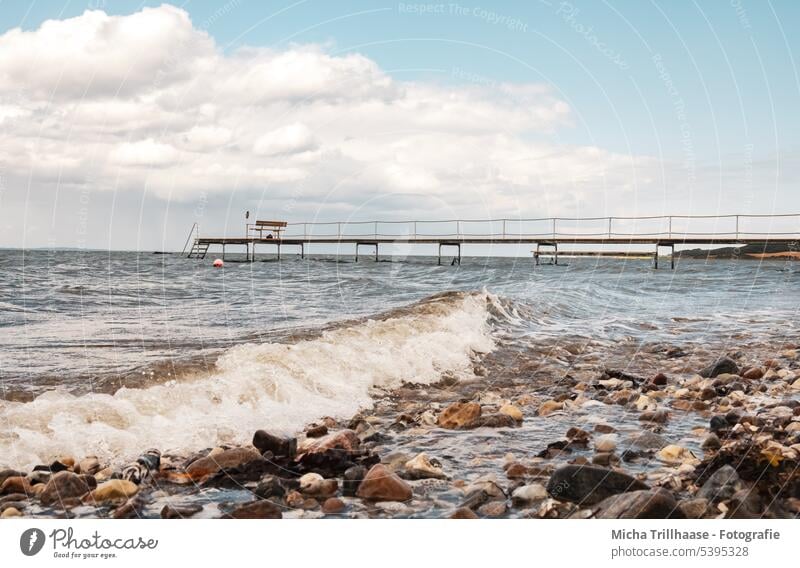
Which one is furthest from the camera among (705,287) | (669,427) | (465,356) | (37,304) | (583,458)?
(705,287)

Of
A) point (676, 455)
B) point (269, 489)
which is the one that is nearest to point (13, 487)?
point (269, 489)

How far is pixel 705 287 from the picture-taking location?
100ft

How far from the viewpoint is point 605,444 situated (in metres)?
5.83

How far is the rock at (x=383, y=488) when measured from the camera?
15.2 ft

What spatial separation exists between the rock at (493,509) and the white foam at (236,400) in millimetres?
2559

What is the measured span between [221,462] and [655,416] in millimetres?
4541

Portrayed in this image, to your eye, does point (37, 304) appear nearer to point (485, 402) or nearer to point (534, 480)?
point (485, 402)

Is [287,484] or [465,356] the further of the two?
[465,356]

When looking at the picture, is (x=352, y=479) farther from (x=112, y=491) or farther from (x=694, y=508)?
(x=694, y=508)

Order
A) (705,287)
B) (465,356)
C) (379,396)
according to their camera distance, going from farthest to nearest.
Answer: (705,287), (465,356), (379,396)

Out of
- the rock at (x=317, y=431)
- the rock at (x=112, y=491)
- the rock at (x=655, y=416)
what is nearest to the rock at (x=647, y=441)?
the rock at (x=655, y=416)

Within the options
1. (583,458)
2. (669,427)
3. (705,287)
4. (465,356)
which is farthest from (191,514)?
(705,287)

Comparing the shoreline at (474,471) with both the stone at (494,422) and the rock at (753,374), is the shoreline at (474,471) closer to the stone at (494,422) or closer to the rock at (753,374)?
the stone at (494,422)

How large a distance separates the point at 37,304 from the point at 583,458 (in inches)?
665
